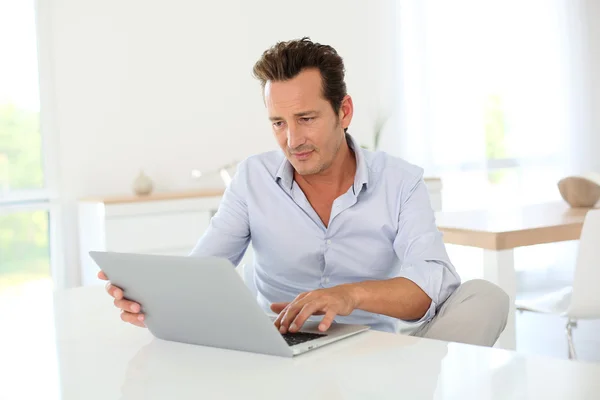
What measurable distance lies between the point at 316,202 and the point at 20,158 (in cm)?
300

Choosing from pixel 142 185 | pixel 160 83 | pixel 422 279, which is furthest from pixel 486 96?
pixel 422 279

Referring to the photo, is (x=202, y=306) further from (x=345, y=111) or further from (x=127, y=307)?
(x=345, y=111)

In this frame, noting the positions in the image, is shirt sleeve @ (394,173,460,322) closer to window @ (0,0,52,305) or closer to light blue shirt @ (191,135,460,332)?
light blue shirt @ (191,135,460,332)

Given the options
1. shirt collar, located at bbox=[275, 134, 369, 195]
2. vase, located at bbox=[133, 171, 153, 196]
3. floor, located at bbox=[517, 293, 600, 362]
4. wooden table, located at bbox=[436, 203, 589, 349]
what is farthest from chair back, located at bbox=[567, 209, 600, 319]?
vase, located at bbox=[133, 171, 153, 196]

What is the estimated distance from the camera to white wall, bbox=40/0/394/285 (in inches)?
193

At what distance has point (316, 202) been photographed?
→ 2.28 metres

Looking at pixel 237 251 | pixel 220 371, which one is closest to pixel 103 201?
pixel 237 251

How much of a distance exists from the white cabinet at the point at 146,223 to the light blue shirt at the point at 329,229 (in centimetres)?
222

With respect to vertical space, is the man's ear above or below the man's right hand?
above

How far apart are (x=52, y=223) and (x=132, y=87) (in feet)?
3.06

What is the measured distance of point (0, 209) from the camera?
15.4 feet

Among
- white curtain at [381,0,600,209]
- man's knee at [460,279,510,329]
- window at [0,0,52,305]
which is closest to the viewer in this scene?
man's knee at [460,279,510,329]

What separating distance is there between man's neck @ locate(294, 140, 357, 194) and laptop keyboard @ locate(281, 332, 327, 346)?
834 millimetres

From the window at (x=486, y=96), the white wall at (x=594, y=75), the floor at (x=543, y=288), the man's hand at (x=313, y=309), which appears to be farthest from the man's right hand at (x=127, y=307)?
the white wall at (x=594, y=75)
